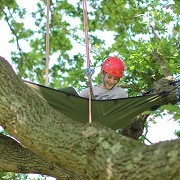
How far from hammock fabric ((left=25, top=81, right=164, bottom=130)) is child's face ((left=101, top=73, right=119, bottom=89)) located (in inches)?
15.3

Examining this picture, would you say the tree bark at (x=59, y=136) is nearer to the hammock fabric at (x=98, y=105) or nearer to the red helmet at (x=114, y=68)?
the hammock fabric at (x=98, y=105)

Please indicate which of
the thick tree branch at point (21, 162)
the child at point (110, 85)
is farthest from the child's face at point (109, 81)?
the thick tree branch at point (21, 162)

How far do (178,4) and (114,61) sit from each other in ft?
3.08

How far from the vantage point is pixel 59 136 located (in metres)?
2.04

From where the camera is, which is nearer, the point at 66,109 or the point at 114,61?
the point at 66,109

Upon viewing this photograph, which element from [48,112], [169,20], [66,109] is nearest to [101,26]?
[169,20]

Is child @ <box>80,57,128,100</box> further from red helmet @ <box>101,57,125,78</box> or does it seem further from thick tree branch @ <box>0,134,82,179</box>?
thick tree branch @ <box>0,134,82,179</box>

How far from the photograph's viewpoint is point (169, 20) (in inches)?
200

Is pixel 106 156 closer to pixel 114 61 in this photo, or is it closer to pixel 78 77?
pixel 114 61

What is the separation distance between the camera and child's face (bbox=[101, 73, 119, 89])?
3326mm

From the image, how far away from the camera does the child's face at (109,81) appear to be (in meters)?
3.33

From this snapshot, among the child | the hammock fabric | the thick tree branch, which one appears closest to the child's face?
the child

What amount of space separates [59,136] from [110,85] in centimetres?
136

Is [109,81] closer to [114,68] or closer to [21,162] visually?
[114,68]
